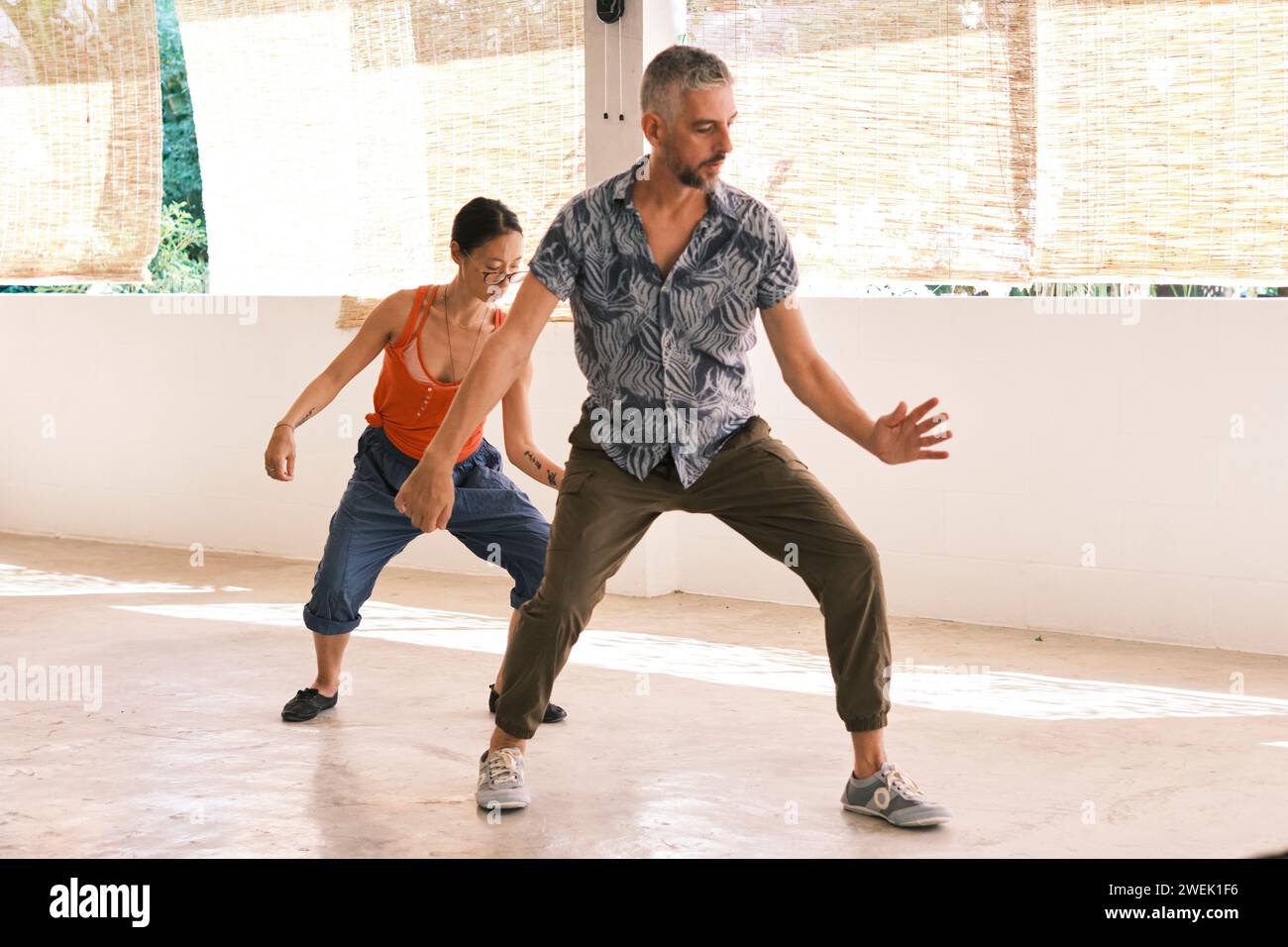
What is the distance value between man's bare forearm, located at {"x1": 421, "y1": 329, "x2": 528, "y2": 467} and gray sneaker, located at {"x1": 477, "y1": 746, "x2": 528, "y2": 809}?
686 millimetres

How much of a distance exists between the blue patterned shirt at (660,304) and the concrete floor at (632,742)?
0.79 m

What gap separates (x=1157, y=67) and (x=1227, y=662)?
71.6 inches

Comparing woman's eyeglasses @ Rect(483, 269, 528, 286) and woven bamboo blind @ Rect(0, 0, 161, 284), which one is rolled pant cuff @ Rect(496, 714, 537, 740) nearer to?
woman's eyeglasses @ Rect(483, 269, 528, 286)

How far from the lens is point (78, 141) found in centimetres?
706

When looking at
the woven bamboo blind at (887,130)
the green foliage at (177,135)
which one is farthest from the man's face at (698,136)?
the green foliage at (177,135)

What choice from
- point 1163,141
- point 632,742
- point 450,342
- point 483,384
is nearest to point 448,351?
point 450,342

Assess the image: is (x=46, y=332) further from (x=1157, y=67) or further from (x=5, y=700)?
(x=1157, y=67)

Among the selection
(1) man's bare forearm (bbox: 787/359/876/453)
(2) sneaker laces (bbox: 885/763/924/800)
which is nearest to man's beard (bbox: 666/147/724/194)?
(1) man's bare forearm (bbox: 787/359/876/453)

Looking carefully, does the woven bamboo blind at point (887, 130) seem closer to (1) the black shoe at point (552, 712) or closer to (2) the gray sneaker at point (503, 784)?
(1) the black shoe at point (552, 712)

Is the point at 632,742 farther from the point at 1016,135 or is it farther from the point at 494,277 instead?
the point at 1016,135

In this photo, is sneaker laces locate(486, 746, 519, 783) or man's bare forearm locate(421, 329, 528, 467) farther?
sneaker laces locate(486, 746, 519, 783)

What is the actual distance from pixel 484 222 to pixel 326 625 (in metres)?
1.09

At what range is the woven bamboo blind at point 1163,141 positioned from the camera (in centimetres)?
462

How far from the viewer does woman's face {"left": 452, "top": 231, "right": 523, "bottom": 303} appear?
367 cm
